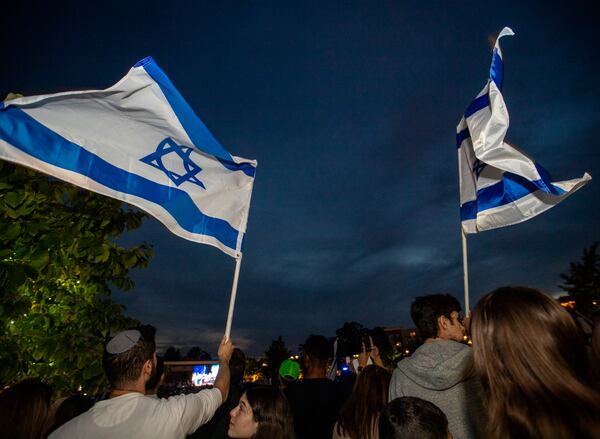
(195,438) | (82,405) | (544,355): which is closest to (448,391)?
(544,355)

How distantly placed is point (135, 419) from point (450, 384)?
2489mm

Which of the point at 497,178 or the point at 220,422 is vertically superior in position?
the point at 497,178

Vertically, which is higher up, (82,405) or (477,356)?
(477,356)

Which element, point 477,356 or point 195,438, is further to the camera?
point 195,438

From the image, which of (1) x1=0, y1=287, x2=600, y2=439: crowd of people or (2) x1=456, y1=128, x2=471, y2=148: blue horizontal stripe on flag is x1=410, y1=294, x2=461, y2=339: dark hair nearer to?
(1) x1=0, y1=287, x2=600, y2=439: crowd of people

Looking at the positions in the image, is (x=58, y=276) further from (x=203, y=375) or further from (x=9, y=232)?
(x=203, y=375)

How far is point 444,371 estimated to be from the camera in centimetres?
300

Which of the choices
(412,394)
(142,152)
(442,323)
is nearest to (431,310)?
(442,323)

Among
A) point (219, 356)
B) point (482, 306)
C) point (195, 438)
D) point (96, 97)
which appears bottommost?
point (195, 438)

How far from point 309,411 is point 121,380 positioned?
2.34 meters

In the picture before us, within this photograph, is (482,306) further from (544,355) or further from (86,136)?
(86,136)

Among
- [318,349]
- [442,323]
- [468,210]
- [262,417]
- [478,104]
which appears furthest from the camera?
[468,210]

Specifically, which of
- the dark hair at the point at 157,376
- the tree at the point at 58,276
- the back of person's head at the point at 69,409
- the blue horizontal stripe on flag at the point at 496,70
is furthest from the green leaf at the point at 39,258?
the blue horizontal stripe on flag at the point at 496,70

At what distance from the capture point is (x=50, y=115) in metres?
3.41
